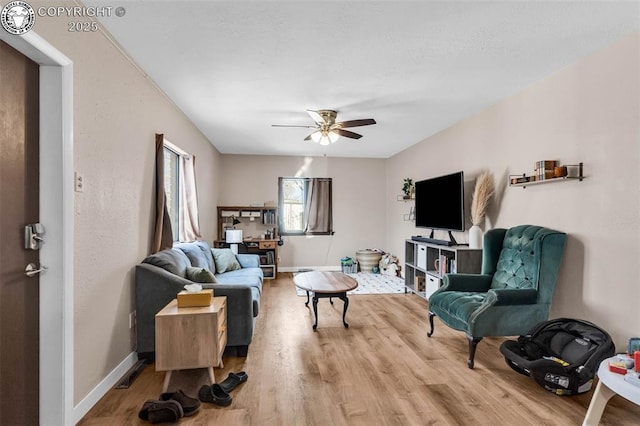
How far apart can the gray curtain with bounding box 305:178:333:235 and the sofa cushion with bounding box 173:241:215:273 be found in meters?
2.90

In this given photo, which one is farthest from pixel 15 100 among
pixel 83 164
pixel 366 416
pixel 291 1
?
pixel 366 416

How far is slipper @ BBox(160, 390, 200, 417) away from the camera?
1999 millimetres

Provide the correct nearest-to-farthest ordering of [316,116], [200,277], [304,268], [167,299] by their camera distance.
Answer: [167,299] < [200,277] < [316,116] < [304,268]

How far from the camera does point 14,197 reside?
162cm

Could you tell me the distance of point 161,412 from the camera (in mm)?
1912

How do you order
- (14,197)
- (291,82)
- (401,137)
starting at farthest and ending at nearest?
(401,137)
(291,82)
(14,197)

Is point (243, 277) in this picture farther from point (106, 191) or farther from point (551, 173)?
point (551, 173)

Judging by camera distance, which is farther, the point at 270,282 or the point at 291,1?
the point at 270,282

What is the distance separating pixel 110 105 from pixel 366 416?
9.02 feet

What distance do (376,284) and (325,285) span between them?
224 centimetres

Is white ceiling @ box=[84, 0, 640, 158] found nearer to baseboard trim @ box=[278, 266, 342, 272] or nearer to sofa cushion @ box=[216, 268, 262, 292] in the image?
sofa cushion @ box=[216, 268, 262, 292]

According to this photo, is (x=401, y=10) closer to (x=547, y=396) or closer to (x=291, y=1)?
(x=291, y=1)

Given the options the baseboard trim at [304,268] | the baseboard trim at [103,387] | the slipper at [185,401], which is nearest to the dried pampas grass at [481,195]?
the slipper at [185,401]

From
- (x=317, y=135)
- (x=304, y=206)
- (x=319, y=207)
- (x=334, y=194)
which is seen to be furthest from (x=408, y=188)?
(x=317, y=135)
